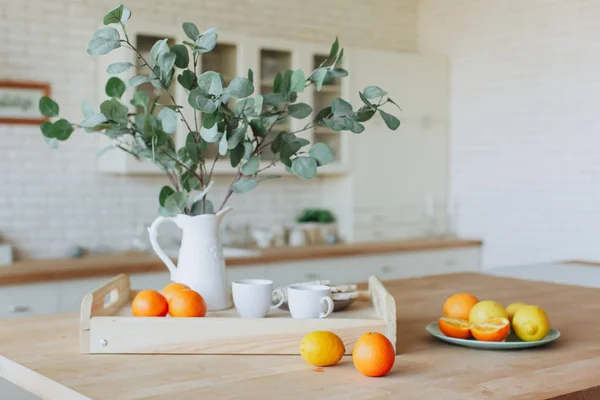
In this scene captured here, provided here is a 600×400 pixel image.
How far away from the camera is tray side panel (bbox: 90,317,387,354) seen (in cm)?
204

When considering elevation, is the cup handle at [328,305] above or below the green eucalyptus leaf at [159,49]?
below

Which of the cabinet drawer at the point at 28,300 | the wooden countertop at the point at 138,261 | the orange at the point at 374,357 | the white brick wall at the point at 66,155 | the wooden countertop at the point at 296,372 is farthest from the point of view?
the white brick wall at the point at 66,155

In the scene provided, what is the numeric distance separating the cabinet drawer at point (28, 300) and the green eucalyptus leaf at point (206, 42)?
2301 millimetres

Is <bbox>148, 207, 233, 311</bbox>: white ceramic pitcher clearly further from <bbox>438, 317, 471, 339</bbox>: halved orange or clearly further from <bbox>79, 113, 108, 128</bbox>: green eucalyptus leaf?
<bbox>438, 317, 471, 339</bbox>: halved orange

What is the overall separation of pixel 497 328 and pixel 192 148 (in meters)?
0.98

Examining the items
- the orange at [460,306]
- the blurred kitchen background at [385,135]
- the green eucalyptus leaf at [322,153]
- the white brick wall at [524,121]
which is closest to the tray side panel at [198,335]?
the orange at [460,306]

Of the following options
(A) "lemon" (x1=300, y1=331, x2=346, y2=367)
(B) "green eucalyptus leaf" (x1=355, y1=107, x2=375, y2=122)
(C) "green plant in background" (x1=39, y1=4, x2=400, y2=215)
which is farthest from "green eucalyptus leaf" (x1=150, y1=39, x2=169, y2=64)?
(A) "lemon" (x1=300, y1=331, x2=346, y2=367)

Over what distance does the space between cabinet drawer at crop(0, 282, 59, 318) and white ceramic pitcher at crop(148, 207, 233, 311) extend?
1948 mm

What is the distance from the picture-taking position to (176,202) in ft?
7.74

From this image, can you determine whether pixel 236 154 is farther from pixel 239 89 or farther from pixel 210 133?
pixel 239 89

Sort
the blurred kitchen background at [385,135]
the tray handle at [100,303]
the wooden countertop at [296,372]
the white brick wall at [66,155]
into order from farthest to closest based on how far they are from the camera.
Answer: the blurred kitchen background at [385,135], the white brick wall at [66,155], the tray handle at [100,303], the wooden countertop at [296,372]

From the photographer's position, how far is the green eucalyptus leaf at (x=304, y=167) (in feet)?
7.36

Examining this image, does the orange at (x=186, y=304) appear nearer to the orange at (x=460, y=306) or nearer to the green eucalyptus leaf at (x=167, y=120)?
the green eucalyptus leaf at (x=167, y=120)

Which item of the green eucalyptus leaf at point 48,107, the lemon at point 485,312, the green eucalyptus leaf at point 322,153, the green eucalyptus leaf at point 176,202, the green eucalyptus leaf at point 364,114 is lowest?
the lemon at point 485,312
